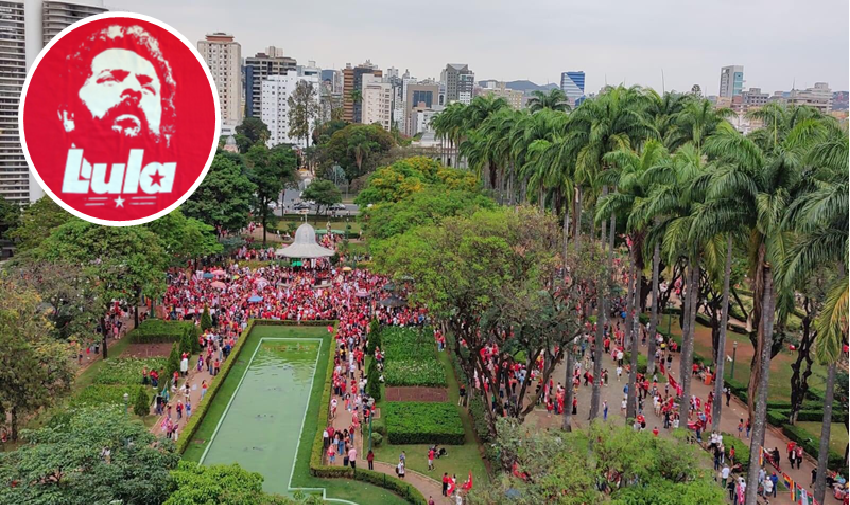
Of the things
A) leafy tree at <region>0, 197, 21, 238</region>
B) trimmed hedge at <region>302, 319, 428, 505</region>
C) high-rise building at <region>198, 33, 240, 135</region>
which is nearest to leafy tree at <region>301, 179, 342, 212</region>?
leafy tree at <region>0, 197, 21, 238</region>

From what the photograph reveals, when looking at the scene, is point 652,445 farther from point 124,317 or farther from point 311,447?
Answer: point 124,317

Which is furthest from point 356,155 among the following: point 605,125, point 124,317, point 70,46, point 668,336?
point 70,46

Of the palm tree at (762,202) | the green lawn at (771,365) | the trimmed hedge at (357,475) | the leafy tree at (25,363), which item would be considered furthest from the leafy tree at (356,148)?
the palm tree at (762,202)

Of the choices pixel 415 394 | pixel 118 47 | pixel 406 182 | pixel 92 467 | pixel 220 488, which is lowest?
pixel 415 394

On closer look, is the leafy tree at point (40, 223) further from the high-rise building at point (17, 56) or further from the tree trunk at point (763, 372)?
the tree trunk at point (763, 372)

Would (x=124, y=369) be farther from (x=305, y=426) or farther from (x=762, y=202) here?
(x=762, y=202)

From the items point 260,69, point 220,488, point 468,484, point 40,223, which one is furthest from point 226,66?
point 220,488

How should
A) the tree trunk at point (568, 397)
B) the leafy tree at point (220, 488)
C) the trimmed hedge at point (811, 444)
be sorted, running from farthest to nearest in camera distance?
the tree trunk at point (568, 397)
the trimmed hedge at point (811, 444)
the leafy tree at point (220, 488)
